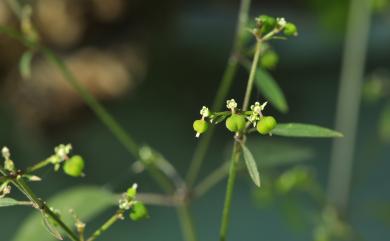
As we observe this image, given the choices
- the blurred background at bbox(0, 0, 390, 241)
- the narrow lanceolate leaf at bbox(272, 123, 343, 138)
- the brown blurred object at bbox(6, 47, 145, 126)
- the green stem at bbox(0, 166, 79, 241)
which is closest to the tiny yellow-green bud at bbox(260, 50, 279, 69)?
the narrow lanceolate leaf at bbox(272, 123, 343, 138)

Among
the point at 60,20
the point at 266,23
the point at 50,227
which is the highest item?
the point at 60,20

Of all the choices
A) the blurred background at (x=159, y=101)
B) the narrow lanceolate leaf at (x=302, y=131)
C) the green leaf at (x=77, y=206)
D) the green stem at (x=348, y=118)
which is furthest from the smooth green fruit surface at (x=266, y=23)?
the blurred background at (x=159, y=101)

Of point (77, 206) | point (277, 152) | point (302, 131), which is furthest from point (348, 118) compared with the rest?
point (302, 131)

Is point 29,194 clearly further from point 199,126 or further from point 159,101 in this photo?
point 159,101

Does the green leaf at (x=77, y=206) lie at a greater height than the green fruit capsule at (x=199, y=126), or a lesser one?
lesser

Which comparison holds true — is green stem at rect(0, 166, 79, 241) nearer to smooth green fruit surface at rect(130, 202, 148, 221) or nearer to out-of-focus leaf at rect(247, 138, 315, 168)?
smooth green fruit surface at rect(130, 202, 148, 221)

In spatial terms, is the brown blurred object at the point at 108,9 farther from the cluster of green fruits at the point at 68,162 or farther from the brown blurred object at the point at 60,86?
the cluster of green fruits at the point at 68,162

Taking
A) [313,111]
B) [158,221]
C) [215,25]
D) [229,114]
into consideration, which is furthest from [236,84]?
[229,114]
